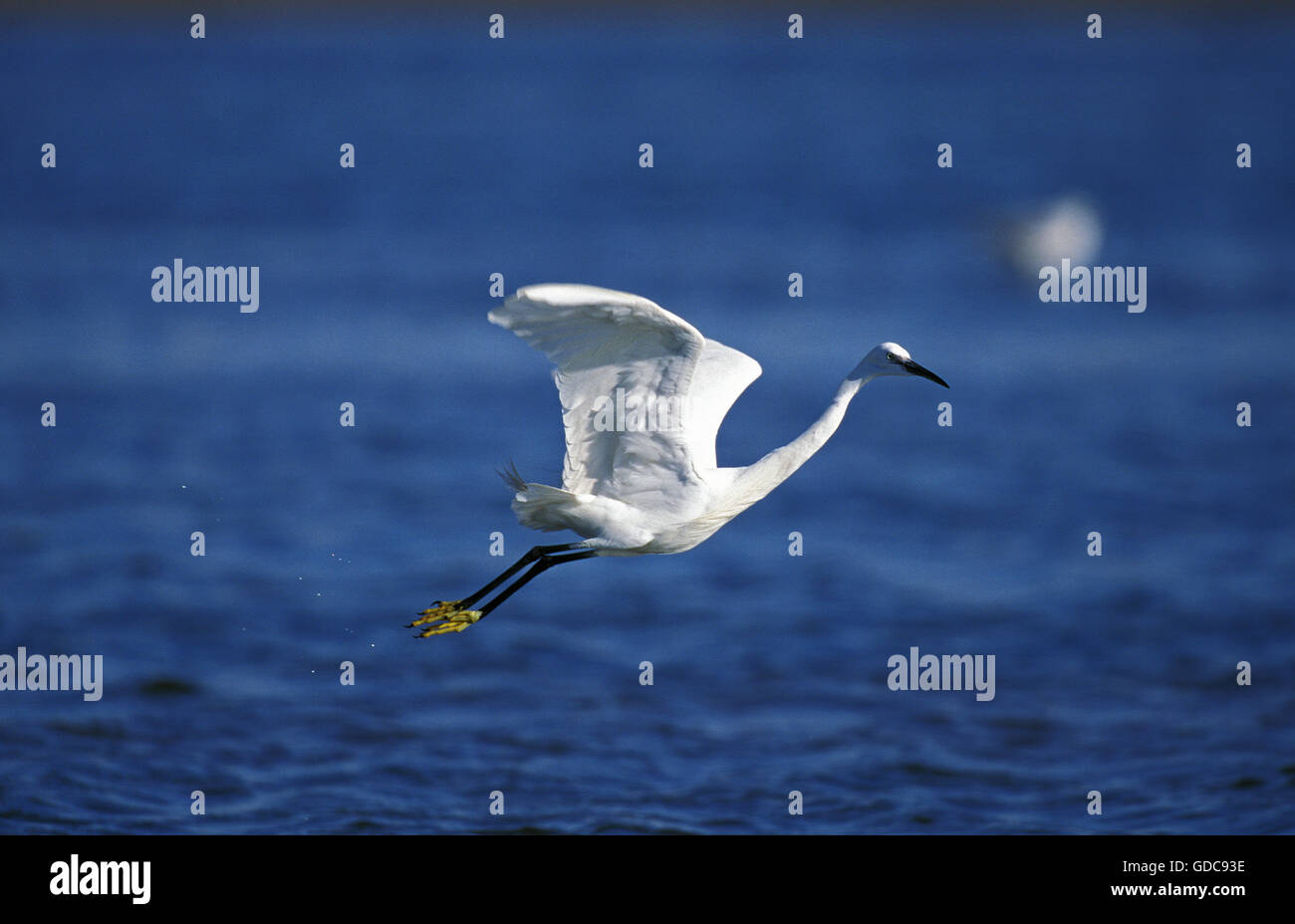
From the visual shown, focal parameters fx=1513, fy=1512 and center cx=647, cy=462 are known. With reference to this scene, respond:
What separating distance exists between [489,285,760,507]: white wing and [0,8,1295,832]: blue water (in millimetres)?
3768

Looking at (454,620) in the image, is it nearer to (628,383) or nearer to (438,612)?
(438,612)

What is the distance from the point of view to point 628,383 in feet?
26.5

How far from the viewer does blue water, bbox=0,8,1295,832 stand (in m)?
12.6

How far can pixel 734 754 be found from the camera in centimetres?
1286

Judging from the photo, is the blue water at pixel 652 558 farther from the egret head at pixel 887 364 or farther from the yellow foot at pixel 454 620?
the egret head at pixel 887 364

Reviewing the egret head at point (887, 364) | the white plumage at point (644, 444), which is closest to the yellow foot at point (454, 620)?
the white plumage at point (644, 444)

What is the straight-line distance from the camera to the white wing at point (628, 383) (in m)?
7.36

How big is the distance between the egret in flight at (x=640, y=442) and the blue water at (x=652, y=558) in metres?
3.50

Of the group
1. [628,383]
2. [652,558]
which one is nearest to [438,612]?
[628,383]

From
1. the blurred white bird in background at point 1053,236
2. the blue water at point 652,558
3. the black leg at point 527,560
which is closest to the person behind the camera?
the black leg at point 527,560

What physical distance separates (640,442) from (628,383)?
0.44 metres

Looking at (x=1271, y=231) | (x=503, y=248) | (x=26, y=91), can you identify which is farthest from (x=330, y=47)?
(x=1271, y=231)

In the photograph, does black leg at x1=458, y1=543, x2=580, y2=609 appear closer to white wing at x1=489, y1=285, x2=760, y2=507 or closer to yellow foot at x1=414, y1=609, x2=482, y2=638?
yellow foot at x1=414, y1=609, x2=482, y2=638

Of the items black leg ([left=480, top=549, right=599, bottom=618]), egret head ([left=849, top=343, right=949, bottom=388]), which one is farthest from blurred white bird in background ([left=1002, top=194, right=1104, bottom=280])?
black leg ([left=480, top=549, right=599, bottom=618])
